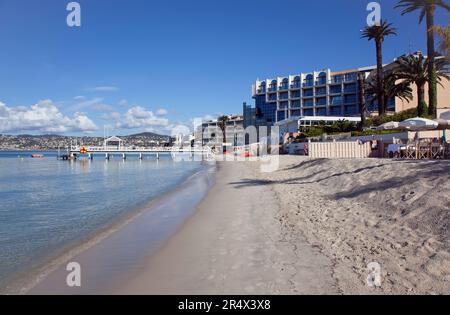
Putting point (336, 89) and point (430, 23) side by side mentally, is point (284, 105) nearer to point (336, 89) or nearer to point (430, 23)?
point (336, 89)

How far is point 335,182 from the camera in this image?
13.4 metres

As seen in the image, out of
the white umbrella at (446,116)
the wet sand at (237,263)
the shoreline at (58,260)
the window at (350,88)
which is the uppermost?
the window at (350,88)

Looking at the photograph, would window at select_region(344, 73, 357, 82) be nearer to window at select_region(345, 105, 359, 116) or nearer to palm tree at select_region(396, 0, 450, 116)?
window at select_region(345, 105, 359, 116)

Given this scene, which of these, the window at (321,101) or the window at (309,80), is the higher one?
the window at (309,80)

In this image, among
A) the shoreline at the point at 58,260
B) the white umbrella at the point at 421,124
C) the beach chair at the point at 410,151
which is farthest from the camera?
the beach chair at the point at 410,151

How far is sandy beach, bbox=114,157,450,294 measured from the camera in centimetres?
495

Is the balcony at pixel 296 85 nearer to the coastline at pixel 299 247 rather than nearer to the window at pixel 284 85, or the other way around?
the window at pixel 284 85

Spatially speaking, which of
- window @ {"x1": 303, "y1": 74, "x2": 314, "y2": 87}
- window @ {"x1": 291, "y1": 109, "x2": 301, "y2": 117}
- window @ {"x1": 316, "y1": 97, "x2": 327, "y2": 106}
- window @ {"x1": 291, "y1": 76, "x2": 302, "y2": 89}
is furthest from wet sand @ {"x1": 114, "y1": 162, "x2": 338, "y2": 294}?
window @ {"x1": 291, "y1": 76, "x2": 302, "y2": 89}

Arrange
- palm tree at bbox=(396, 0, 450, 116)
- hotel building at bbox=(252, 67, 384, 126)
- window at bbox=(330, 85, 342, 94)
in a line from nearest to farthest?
1. palm tree at bbox=(396, 0, 450, 116)
2. hotel building at bbox=(252, 67, 384, 126)
3. window at bbox=(330, 85, 342, 94)

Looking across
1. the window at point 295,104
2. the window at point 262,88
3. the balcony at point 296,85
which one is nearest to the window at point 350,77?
the balcony at point 296,85

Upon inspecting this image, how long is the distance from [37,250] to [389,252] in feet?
24.8

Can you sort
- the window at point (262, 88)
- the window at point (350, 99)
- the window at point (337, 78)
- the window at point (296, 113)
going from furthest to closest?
the window at point (262, 88), the window at point (296, 113), the window at point (337, 78), the window at point (350, 99)

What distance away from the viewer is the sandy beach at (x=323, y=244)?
495 centimetres
